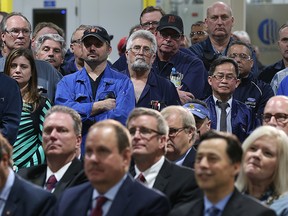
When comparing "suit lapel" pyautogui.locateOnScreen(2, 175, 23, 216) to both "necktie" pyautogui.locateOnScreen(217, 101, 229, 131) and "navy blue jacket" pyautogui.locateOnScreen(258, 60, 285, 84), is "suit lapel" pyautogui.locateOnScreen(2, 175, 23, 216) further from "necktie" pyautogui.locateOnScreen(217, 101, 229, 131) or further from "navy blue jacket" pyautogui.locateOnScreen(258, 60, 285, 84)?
"navy blue jacket" pyautogui.locateOnScreen(258, 60, 285, 84)

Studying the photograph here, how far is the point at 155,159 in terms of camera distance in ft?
25.3

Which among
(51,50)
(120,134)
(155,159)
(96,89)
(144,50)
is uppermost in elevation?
(144,50)

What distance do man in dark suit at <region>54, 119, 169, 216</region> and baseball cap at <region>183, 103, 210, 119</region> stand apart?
2.63 metres

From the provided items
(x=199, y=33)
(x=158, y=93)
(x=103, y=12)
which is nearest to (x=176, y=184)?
(x=158, y=93)

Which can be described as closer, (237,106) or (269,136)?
(269,136)

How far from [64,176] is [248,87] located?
3.39 meters

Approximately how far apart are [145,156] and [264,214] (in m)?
1.44

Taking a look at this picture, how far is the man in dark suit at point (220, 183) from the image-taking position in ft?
21.5

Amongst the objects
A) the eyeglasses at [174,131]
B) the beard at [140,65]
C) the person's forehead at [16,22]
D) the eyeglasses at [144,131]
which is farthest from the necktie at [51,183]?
the person's forehead at [16,22]

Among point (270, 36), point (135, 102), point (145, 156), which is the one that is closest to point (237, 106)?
point (135, 102)

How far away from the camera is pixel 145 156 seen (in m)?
7.68

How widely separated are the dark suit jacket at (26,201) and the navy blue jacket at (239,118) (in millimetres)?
3264

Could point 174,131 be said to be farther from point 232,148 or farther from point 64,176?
point 232,148

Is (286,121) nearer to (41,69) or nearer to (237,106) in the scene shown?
(237,106)
